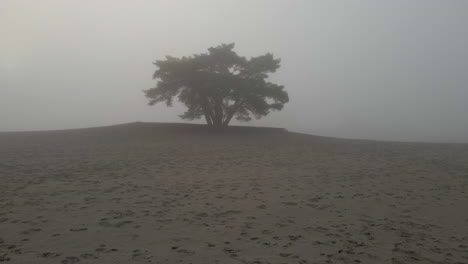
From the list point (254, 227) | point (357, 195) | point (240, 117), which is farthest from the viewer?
point (240, 117)

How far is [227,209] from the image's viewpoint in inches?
316

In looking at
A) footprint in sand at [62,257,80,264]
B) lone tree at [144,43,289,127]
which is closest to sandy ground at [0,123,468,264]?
footprint in sand at [62,257,80,264]

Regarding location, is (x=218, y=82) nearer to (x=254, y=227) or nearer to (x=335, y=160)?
(x=335, y=160)

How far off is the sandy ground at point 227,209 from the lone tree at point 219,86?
Answer: 12456 mm

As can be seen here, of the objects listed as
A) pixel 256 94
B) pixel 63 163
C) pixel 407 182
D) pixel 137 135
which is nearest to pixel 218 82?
pixel 256 94

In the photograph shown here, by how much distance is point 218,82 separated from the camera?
2748 centimetres

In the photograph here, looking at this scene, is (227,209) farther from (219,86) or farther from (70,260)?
(219,86)

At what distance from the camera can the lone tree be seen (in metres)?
28.2

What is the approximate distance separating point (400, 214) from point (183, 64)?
22916mm

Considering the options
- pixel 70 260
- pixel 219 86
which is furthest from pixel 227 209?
pixel 219 86

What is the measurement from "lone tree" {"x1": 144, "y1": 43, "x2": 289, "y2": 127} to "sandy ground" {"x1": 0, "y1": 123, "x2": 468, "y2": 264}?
490 inches

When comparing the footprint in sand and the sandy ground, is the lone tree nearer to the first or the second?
the sandy ground

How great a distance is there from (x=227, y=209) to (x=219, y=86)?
66.2 feet

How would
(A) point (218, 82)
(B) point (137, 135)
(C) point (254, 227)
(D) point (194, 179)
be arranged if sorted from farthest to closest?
(A) point (218, 82), (B) point (137, 135), (D) point (194, 179), (C) point (254, 227)
